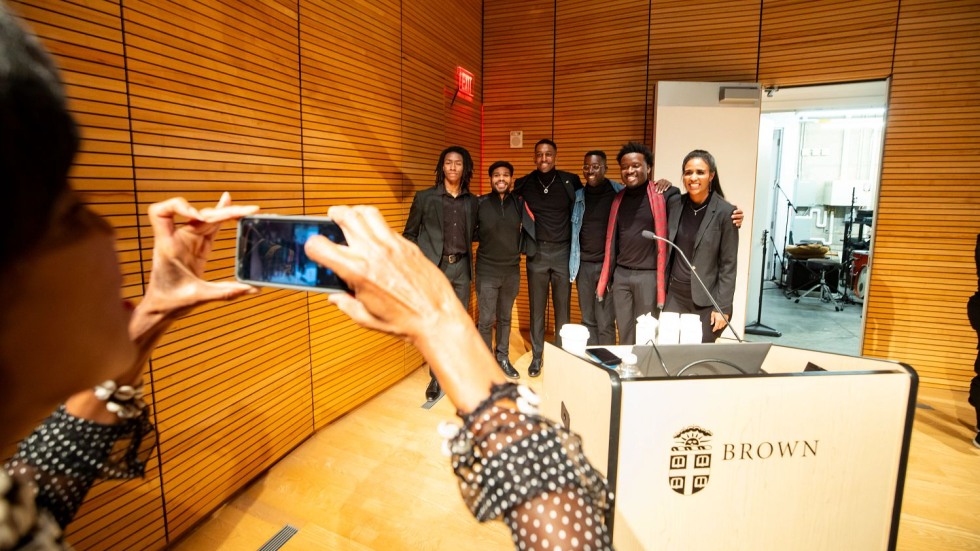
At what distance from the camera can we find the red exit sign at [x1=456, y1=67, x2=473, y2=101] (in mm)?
5285

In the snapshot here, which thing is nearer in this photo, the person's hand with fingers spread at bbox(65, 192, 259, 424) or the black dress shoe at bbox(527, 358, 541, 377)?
the person's hand with fingers spread at bbox(65, 192, 259, 424)

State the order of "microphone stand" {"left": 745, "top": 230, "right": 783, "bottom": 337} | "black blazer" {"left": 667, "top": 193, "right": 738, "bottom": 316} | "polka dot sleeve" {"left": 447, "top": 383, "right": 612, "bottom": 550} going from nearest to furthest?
"polka dot sleeve" {"left": 447, "top": 383, "right": 612, "bottom": 550}, "black blazer" {"left": 667, "top": 193, "right": 738, "bottom": 316}, "microphone stand" {"left": 745, "top": 230, "right": 783, "bottom": 337}

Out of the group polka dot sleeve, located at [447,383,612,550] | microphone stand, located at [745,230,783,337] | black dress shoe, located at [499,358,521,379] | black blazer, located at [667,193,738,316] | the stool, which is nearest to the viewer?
polka dot sleeve, located at [447,383,612,550]

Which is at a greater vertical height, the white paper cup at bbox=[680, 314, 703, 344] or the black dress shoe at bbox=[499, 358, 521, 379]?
the white paper cup at bbox=[680, 314, 703, 344]

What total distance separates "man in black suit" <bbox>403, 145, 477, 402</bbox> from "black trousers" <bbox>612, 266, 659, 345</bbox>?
141 cm

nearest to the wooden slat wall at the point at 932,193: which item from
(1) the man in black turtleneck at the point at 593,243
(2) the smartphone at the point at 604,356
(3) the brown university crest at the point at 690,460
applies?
(1) the man in black turtleneck at the point at 593,243

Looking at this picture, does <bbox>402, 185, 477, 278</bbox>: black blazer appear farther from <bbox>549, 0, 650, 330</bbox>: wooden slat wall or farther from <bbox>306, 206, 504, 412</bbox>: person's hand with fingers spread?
<bbox>306, 206, 504, 412</bbox>: person's hand with fingers spread

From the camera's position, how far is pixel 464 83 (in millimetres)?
5406

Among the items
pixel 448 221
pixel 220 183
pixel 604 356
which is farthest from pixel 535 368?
pixel 220 183

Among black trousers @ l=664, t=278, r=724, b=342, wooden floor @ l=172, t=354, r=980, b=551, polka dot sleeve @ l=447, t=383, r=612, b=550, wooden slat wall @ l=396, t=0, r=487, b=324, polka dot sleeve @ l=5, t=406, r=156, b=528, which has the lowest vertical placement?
wooden floor @ l=172, t=354, r=980, b=551

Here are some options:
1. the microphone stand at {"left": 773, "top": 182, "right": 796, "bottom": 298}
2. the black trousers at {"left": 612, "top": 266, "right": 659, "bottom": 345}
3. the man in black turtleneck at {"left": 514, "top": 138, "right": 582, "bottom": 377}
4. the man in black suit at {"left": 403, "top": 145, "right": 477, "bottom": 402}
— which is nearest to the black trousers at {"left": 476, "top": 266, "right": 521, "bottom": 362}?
the man in black suit at {"left": 403, "top": 145, "right": 477, "bottom": 402}

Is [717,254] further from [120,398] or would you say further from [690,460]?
[120,398]

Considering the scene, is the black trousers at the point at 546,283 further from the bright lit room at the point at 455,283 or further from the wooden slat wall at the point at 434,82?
the wooden slat wall at the point at 434,82

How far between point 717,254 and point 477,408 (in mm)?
3318
